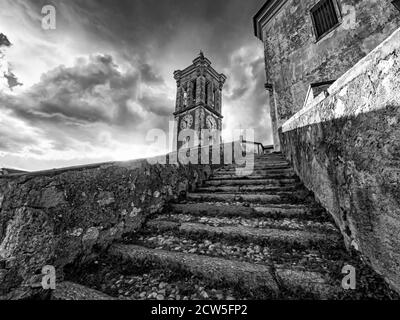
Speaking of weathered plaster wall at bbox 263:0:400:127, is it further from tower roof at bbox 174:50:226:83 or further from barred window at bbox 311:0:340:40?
tower roof at bbox 174:50:226:83

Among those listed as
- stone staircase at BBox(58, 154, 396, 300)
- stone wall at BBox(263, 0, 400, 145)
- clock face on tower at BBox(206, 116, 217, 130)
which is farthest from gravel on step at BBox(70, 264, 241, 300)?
clock face on tower at BBox(206, 116, 217, 130)

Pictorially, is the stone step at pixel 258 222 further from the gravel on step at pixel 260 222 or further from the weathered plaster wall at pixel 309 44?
the weathered plaster wall at pixel 309 44

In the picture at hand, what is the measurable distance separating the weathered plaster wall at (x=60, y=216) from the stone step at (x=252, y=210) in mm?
804

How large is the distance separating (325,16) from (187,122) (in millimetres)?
16109

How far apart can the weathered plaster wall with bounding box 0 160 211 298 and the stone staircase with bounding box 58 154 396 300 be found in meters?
0.22

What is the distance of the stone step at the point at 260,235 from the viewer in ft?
6.01

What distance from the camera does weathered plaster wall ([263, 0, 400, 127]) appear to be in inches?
237

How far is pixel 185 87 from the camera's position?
2411 cm

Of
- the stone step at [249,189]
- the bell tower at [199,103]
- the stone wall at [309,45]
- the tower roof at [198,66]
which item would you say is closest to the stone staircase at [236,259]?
the stone step at [249,189]

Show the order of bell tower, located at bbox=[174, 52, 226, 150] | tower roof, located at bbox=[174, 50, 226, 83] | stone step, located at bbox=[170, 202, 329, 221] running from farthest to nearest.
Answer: tower roof, located at bbox=[174, 50, 226, 83] < bell tower, located at bbox=[174, 52, 226, 150] < stone step, located at bbox=[170, 202, 329, 221]

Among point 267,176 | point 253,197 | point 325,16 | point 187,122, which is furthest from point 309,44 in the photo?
point 187,122

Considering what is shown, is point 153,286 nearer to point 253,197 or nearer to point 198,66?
point 253,197
